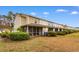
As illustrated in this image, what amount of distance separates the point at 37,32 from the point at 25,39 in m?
0.28

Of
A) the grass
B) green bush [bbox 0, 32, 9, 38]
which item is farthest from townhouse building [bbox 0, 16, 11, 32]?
the grass

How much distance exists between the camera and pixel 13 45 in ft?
12.5

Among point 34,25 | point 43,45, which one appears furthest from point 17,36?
point 43,45

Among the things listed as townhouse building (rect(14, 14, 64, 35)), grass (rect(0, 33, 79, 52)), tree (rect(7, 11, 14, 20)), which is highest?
tree (rect(7, 11, 14, 20))

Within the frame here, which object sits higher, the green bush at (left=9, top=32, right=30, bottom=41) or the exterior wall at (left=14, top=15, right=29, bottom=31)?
the exterior wall at (left=14, top=15, right=29, bottom=31)

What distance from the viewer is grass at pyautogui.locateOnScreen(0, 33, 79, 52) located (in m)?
3.80

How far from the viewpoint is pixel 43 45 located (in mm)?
3838

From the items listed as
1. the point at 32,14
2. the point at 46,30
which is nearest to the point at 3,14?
the point at 32,14

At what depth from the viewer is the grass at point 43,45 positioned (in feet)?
12.5

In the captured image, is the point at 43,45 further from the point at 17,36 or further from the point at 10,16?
the point at 10,16

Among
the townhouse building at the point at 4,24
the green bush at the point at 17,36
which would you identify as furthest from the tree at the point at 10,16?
the green bush at the point at 17,36

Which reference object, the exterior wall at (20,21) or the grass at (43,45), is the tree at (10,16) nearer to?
the exterior wall at (20,21)

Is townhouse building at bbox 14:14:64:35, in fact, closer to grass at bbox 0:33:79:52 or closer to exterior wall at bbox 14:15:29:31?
exterior wall at bbox 14:15:29:31
